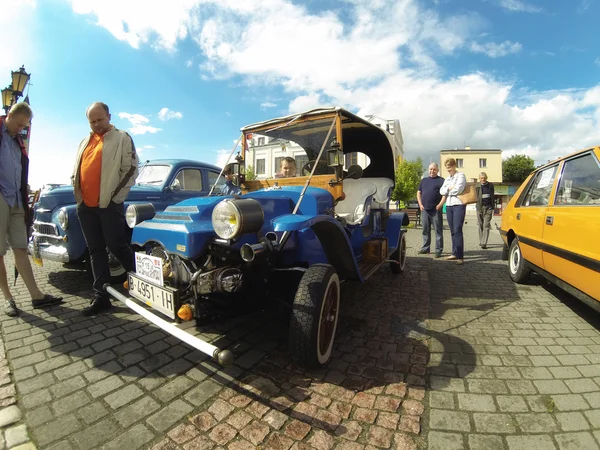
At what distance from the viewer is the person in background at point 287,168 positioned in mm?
3686

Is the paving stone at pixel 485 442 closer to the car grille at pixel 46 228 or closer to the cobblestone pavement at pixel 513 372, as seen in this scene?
the cobblestone pavement at pixel 513 372

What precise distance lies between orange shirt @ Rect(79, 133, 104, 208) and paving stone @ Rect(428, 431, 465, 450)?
3260 millimetres

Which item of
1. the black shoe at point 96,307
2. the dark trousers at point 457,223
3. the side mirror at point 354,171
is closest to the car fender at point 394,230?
the dark trousers at point 457,223

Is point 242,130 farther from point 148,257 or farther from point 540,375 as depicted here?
point 540,375

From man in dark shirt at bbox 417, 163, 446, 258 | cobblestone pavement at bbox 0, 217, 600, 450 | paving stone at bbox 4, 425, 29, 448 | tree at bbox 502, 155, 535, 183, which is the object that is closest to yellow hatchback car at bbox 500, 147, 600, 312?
cobblestone pavement at bbox 0, 217, 600, 450

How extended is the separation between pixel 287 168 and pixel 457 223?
380 cm

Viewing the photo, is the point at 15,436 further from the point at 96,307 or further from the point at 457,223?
the point at 457,223

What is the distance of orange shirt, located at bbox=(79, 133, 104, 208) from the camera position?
115 inches

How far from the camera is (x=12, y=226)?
3043mm

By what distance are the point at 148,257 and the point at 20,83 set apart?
7726mm

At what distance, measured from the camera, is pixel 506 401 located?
1.89 metres

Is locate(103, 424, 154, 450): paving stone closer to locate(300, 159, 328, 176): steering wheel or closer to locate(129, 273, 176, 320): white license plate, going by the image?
locate(129, 273, 176, 320): white license plate

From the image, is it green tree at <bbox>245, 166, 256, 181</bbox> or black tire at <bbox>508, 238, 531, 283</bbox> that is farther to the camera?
black tire at <bbox>508, 238, 531, 283</bbox>

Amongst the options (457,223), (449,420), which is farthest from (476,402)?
(457,223)
